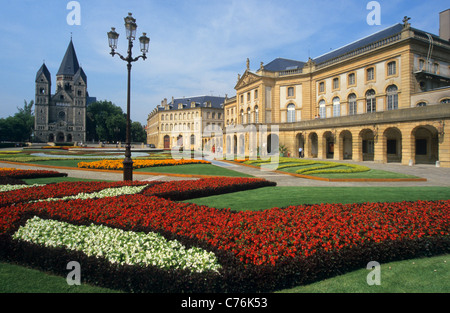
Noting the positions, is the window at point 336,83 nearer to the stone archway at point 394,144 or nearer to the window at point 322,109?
the window at point 322,109

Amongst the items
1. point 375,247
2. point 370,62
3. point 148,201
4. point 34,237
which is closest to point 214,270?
point 375,247

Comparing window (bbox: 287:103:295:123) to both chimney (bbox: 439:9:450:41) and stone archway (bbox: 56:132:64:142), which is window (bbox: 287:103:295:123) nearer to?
chimney (bbox: 439:9:450:41)

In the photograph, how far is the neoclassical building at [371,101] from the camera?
26812 mm

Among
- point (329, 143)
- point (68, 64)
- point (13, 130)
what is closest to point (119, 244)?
point (329, 143)

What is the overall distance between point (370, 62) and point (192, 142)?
64452 mm

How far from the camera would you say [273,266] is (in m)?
3.96

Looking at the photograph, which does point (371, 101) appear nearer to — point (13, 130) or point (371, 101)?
point (371, 101)

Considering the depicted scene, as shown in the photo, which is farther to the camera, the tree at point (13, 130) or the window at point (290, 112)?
the tree at point (13, 130)

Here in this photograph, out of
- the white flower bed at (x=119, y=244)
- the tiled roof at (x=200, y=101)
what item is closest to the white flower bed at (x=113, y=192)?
the white flower bed at (x=119, y=244)

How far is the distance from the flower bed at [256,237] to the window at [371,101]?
31.5 metres

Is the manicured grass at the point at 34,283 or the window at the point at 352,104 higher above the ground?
the window at the point at 352,104

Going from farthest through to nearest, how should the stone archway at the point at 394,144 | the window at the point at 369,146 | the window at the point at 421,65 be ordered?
the window at the point at 369,146
the stone archway at the point at 394,144
the window at the point at 421,65

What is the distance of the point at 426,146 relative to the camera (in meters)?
29.9

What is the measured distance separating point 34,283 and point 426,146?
124 ft
